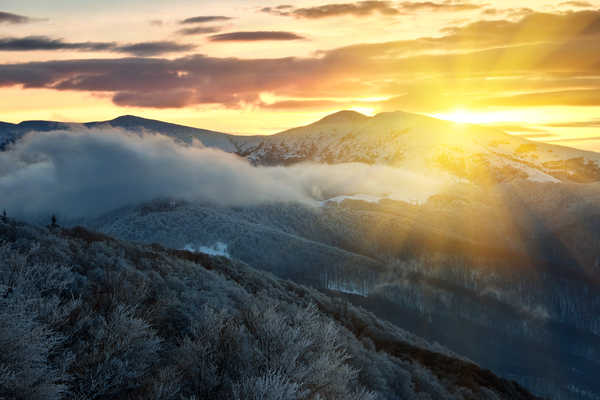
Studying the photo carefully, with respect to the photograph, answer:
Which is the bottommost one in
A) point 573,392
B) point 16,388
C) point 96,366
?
point 573,392

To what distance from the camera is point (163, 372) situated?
12.2m

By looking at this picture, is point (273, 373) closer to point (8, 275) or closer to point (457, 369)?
point (8, 275)

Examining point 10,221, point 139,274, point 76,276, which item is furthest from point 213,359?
point 10,221

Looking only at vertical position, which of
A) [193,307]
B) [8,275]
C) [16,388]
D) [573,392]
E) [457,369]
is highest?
[8,275]

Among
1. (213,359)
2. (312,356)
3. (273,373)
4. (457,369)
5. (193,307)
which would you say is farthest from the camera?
(457,369)

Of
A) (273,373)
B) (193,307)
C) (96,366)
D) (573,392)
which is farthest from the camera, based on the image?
(573,392)

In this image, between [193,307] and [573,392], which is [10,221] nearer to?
[193,307]

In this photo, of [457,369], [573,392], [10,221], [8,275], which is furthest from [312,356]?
[573,392]

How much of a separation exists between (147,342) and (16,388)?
3.73 m

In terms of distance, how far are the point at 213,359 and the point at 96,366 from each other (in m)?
3.36

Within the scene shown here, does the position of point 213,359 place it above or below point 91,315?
below

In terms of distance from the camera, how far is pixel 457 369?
Result: 1640 inches

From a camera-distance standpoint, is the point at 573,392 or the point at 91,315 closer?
the point at 91,315

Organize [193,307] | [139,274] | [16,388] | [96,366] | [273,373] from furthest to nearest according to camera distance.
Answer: [139,274], [193,307], [273,373], [96,366], [16,388]
